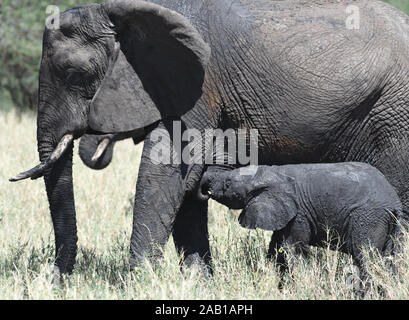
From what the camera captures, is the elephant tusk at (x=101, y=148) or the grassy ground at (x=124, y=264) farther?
the elephant tusk at (x=101, y=148)

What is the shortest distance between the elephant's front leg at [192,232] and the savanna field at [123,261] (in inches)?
4.6

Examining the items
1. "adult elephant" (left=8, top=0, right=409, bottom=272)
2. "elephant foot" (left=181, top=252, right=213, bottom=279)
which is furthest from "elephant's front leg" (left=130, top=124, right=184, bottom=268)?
"elephant foot" (left=181, top=252, right=213, bottom=279)

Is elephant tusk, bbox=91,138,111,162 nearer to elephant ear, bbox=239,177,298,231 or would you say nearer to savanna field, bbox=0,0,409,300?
savanna field, bbox=0,0,409,300

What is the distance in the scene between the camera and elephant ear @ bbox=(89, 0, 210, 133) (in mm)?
5852

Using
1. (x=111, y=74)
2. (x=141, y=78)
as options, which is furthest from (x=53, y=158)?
(x=141, y=78)

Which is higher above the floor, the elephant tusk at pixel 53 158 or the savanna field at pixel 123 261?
the elephant tusk at pixel 53 158

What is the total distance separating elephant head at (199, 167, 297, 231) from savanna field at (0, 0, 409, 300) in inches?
11.5

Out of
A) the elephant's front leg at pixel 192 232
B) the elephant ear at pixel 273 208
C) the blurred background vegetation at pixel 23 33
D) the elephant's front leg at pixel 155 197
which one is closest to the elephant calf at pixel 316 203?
the elephant ear at pixel 273 208

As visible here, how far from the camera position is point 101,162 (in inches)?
261

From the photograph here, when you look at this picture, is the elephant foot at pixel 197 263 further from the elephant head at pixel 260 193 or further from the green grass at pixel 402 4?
the green grass at pixel 402 4

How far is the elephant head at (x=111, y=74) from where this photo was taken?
231 inches

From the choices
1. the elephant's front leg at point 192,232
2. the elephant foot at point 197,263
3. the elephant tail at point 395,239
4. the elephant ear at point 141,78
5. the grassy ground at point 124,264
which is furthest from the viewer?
the elephant's front leg at point 192,232

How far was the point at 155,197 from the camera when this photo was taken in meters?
5.91
